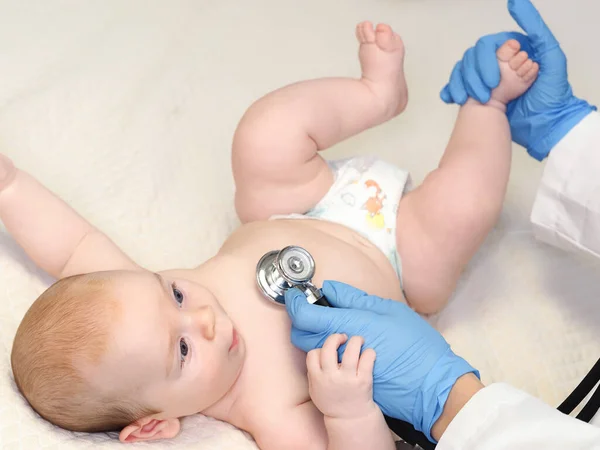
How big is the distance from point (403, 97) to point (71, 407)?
0.84 metres

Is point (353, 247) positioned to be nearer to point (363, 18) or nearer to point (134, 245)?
point (134, 245)

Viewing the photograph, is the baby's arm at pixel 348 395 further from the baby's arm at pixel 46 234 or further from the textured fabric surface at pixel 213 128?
the baby's arm at pixel 46 234

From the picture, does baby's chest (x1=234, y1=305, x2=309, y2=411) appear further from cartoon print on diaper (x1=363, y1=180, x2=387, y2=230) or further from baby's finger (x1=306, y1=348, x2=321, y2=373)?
cartoon print on diaper (x1=363, y1=180, x2=387, y2=230)

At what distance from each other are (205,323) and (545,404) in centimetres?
46

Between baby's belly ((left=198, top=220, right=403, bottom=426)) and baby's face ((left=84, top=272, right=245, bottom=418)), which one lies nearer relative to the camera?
baby's face ((left=84, top=272, right=245, bottom=418))

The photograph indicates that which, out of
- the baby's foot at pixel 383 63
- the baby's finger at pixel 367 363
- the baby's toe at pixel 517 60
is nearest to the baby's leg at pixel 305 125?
the baby's foot at pixel 383 63

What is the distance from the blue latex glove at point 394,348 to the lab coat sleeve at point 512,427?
95 mm

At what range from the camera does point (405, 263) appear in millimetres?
1303

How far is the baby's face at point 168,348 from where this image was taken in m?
0.96

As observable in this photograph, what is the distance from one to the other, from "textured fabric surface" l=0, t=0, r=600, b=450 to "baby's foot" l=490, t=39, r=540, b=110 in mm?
318

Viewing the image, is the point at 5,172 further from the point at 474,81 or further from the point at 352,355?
the point at 474,81

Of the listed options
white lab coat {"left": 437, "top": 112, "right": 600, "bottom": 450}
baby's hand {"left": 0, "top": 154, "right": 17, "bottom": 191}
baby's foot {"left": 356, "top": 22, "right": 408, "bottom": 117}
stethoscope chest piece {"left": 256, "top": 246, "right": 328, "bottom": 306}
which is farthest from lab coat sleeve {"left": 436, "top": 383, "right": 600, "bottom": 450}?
baby's hand {"left": 0, "top": 154, "right": 17, "bottom": 191}

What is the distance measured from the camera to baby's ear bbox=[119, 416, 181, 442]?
3.29 ft

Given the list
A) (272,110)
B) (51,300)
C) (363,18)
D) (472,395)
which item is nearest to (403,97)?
(272,110)
